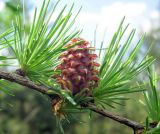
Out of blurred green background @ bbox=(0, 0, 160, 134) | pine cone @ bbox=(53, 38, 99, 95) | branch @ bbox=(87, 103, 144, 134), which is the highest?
pine cone @ bbox=(53, 38, 99, 95)

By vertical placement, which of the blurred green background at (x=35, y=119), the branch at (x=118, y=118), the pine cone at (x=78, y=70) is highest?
the pine cone at (x=78, y=70)

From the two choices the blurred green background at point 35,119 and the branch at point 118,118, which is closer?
the branch at point 118,118

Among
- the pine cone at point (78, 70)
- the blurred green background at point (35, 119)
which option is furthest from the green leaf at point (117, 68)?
the blurred green background at point (35, 119)

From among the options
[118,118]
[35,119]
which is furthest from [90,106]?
[35,119]

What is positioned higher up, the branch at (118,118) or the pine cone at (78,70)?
the pine cone at (78,70)

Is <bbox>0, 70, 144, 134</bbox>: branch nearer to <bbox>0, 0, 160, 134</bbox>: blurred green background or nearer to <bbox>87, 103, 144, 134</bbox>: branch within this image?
<bbox>87, 103, 144, 134</bbox>: branch

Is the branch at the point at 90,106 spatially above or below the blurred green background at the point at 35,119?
above

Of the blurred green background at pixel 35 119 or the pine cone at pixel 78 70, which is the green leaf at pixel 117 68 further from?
the blurred green background at pixel 35 119

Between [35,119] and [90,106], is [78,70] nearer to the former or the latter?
[90,106]

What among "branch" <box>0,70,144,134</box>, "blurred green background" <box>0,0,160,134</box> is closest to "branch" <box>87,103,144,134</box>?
"branch" <box>0,70,144,134</box>

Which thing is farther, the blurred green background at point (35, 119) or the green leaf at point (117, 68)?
the blurred green background at point (35, 119)

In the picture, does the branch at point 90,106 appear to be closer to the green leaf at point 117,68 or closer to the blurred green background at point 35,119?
the green leaf at point 117,68

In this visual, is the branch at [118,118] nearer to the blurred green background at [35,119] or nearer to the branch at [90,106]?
the branch at [90,106]
